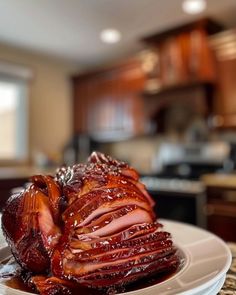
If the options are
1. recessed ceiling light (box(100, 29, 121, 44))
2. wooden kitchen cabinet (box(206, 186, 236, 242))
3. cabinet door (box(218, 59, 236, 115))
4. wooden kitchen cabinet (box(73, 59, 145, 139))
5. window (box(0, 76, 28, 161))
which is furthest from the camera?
window (box(0, 76, 28, 161))

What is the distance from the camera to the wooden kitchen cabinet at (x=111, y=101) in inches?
140

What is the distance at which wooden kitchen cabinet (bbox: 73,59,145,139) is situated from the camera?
3.56m

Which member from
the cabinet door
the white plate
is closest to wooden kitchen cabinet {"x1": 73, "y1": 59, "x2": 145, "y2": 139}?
the cabinet door

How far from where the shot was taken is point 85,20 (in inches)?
113

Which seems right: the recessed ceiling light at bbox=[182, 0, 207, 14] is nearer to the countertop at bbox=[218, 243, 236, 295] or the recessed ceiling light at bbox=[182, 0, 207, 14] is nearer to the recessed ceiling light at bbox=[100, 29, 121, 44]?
the recessed ceiling light at bbox=[100, 29, 121, 44]

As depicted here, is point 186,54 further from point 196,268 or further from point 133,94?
point 196,268

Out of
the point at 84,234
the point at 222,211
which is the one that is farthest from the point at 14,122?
the point at 84,234

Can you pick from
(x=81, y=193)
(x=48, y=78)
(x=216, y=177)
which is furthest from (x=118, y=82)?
(x=81, y=193)

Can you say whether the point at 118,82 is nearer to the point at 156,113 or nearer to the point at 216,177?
the point at 156,113

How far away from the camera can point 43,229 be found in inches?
16.8

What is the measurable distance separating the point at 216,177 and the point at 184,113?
91 cm

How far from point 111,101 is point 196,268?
3.50 meters

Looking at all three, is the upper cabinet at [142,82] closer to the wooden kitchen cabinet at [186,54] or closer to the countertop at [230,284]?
the wooden kitchen cabinet at [186,54]

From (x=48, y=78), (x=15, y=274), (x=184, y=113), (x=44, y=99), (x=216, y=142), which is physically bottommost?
(x=15, y=274)
